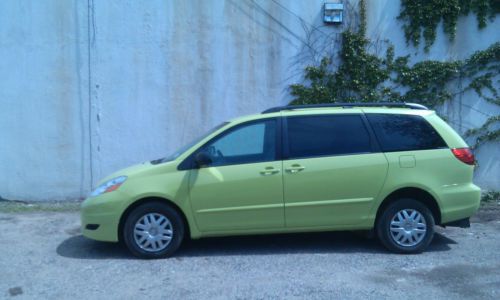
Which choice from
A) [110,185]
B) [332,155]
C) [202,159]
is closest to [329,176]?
[332,155]

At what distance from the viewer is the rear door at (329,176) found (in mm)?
6141

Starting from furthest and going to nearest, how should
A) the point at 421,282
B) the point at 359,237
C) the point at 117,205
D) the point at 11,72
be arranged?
1. the point at 11,72
2. the point at 359,237
3. the point at 117,205
4. the point at 421,282

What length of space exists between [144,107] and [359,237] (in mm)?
4301

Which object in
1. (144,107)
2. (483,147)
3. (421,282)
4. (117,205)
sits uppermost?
(144,107)

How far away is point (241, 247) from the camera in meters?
6.61

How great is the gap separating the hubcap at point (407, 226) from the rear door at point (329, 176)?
38 cm

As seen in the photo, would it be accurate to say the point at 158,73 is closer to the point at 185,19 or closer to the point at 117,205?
the point at 185,19

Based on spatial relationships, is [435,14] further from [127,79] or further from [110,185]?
[110,185]

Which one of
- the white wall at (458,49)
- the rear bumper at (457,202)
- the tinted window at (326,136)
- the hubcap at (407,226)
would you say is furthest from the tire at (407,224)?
the white wall at (458,49)

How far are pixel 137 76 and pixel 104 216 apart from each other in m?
3.68

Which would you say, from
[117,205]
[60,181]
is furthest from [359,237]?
[60,181]

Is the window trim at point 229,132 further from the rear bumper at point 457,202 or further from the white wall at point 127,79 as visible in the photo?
the white wall at point 127,79

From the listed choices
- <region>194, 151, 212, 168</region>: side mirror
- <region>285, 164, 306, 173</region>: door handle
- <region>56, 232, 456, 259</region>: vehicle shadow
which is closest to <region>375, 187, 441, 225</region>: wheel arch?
<region>56, 232, 456, 259</region>: vehicle shadow

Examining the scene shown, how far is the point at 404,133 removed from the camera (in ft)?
21.0
